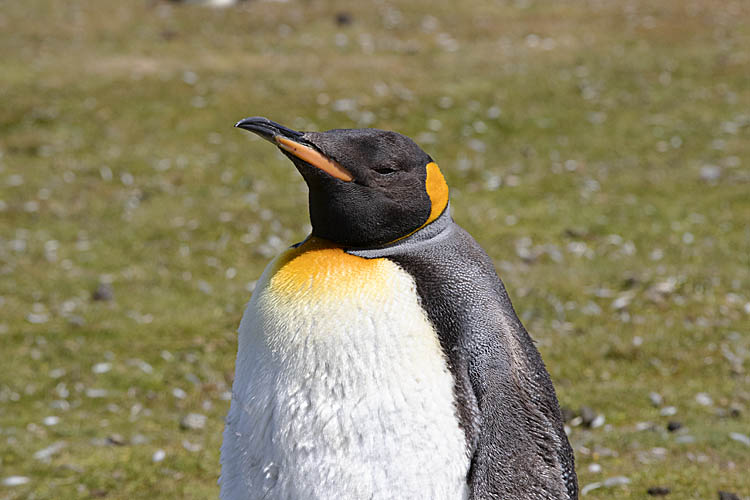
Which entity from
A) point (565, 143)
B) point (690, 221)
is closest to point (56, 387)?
point (690, 221)

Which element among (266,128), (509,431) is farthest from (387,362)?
(266,128)

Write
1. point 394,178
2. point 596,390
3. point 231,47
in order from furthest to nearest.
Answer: point 231,47 < point 596,390 < point 394,178

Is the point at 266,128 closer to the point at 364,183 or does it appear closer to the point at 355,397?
the point at 364,183

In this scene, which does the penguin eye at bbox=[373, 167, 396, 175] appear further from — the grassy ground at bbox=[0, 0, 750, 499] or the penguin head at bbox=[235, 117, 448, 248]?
the grassy ground at bbox=[0, 0, 750, 499]

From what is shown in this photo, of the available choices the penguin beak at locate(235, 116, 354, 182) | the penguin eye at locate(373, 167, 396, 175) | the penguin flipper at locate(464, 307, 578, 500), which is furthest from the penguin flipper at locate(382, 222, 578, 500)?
the penguin beak at locate(235, 116, 354, 182)

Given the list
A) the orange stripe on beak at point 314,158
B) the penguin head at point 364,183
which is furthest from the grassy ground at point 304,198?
the orange stripe on beak at point 314,158

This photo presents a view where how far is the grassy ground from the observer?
619cm

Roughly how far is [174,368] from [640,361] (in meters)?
3.61

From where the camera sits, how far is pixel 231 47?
15.5 meters

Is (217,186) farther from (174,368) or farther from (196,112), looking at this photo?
(174,368)

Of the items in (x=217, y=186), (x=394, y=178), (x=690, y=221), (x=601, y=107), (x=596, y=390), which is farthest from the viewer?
(x=601, y=107)

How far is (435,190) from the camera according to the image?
131 inches

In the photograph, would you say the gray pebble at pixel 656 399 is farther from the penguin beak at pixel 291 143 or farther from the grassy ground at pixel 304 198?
the penguin beak at pixel 291 143

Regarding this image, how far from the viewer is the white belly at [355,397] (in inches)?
124
